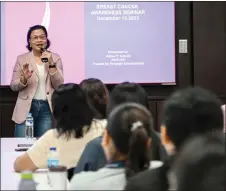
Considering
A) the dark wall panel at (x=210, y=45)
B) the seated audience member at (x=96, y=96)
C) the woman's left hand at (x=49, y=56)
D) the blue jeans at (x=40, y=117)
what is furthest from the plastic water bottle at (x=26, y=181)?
the dark wall panel at (x=210, y=45)

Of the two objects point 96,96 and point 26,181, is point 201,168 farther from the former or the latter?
point 96,96

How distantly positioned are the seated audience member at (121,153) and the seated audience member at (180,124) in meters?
0.15

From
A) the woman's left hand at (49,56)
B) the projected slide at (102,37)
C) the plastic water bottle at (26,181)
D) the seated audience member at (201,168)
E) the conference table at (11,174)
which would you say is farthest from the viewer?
the projected slide at (102,37)

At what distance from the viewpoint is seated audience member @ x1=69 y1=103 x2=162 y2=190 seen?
65.6 inches

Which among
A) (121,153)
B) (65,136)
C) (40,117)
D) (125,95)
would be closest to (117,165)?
(121,153)

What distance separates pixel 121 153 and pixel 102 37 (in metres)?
3.91

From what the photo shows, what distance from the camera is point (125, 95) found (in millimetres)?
2539

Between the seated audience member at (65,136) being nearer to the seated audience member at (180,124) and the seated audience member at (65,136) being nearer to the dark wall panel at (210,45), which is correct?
the seated audience member at (180,124)

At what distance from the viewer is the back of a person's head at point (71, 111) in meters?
2.38

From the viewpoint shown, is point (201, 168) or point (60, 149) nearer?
point (201, 168)

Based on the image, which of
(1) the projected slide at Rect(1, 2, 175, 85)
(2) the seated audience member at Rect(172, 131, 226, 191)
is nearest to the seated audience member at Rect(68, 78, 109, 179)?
(2) the seated audience member at Rect(172, 131, 226, 191)

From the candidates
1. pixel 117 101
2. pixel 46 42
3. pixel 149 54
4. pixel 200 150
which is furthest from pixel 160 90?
pixel 200 150

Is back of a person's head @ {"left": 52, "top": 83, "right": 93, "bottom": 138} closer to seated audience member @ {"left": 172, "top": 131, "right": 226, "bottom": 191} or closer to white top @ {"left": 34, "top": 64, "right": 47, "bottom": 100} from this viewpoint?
seated audience member @ {"left": 172, "top": 131, "right": 226, "bottom": 191}

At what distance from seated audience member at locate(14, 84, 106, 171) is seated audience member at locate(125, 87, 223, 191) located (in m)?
0.92
